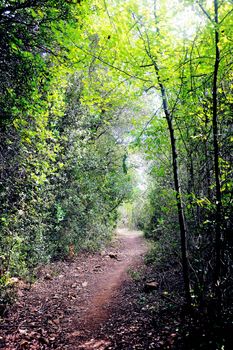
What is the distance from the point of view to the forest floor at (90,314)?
181 inches

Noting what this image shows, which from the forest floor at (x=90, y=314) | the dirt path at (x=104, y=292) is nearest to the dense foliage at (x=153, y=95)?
the forest floor at (x=90, y=314)

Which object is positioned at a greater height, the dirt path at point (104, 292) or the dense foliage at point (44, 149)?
the dense foliage at point (44, 149)

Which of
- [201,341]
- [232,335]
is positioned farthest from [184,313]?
[232,335]

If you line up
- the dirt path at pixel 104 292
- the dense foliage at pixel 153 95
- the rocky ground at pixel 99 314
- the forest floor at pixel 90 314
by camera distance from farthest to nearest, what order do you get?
the dirt path at pixel 104 292 < the forest floor at pixel 90 314 < the rocky ground at pixel 99 314 < the dense foliage at pixel 153 95

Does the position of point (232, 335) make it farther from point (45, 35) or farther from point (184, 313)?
point (45, 35)

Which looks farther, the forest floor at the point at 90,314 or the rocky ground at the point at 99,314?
the forest floor at the point at 90,314

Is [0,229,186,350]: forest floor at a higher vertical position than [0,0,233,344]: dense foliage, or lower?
lower

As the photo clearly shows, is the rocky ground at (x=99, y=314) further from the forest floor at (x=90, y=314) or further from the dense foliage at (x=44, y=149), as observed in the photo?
the dense foliage at (x=44, y=149)

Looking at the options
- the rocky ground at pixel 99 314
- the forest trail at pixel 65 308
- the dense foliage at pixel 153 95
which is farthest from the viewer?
the forest trail at pixel 65 308

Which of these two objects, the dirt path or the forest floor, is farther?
the dirt path

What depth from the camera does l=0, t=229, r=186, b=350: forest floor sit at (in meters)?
4.61

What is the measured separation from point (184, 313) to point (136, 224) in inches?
1079

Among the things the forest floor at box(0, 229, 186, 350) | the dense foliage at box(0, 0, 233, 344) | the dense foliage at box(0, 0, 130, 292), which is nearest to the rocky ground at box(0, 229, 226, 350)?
the forest floor at box(0, 229, 186, 350)

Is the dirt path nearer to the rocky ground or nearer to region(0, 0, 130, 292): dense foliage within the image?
the rocky ground
